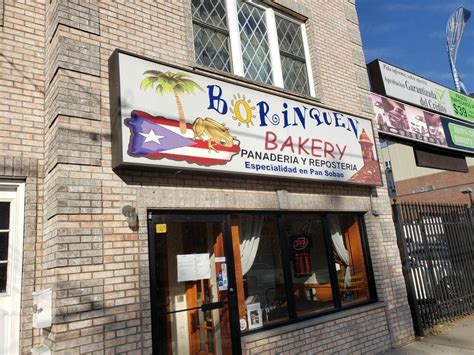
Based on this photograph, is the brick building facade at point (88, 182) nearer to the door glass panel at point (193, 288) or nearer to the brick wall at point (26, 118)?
the brick wall at point (26, 118)

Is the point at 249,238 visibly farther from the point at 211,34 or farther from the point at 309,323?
the point at 211,34

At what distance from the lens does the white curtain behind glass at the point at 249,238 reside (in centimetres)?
552

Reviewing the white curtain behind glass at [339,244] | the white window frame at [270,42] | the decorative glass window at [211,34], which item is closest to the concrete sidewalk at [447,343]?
the white curtain behind glass at [339,244]

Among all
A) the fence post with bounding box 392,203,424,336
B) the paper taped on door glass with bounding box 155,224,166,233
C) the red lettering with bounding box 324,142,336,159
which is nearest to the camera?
the paper taped on door glass with bounding box 155,224,166,233

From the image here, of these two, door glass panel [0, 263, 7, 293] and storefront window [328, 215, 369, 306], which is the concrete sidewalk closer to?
storefront window [328, 215, 369, 306]

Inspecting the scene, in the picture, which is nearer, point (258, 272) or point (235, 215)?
point (235, 215)

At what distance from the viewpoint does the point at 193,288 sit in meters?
4.83

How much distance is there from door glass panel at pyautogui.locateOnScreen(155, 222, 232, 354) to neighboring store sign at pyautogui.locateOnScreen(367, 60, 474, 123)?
623 centimetres

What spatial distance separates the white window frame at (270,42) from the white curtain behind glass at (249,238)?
2.14m

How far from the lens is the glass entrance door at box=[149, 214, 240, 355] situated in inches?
177

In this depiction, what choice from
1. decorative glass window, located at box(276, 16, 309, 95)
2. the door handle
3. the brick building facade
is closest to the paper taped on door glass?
the brick building facade

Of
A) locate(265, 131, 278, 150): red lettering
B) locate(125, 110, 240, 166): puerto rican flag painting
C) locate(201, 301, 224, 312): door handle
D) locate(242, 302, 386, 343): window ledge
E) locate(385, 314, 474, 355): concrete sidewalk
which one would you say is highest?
locate(265, 131, 278, 150): red lettering

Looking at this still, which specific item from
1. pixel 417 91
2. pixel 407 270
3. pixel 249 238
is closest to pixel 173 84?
pixel 249 238

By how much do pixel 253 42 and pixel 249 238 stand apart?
3.11 m
